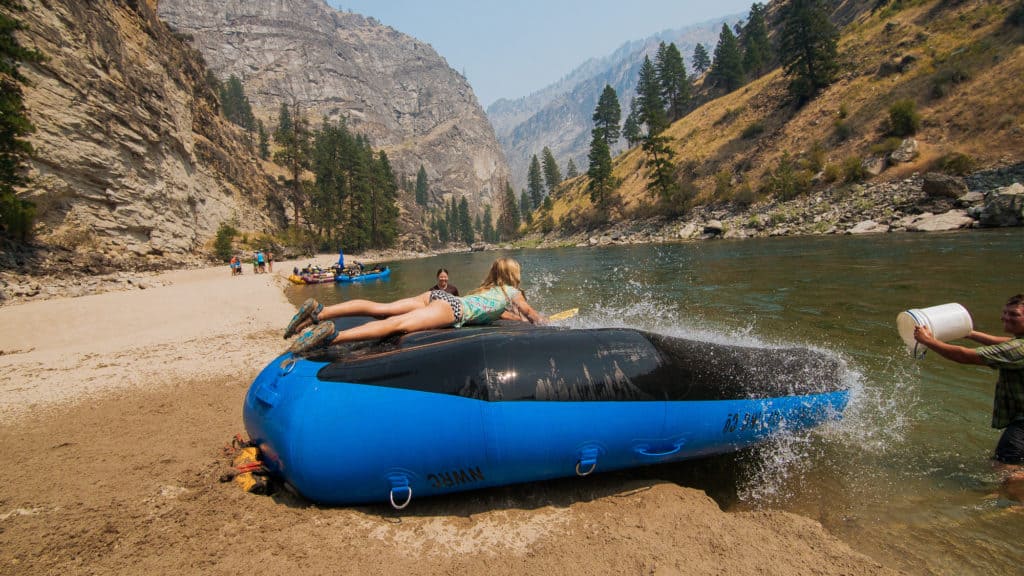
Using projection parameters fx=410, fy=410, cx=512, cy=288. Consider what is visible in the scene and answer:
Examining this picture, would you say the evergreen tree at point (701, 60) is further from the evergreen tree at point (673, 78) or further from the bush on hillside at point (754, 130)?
the bush on hillside at point (754, 130)

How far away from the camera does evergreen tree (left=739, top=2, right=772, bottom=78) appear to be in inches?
2402

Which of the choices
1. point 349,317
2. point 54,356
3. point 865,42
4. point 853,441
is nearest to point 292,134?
point 54,356

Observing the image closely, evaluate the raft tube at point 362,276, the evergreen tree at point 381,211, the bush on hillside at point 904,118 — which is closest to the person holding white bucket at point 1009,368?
the raft tube at point 362,276

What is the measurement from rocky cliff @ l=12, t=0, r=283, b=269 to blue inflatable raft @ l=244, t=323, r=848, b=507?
24.1m

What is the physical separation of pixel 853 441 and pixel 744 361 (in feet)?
4.63

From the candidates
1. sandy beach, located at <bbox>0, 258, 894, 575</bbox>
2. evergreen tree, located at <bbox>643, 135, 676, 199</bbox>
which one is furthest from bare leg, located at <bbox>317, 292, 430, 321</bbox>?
evergreen tree, located at <bbox>643, 135, 676, 199</bbox>

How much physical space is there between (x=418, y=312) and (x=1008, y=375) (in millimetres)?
5181

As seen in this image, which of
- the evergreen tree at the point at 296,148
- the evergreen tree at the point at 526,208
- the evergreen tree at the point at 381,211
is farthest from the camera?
the evergreen tree at the point at 526,208

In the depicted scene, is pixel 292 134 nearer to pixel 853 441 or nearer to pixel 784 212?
pixel 784 212

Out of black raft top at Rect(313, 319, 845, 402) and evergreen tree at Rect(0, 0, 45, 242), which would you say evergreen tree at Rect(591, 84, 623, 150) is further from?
black raft top at Rect(313, 319, 845, 402)

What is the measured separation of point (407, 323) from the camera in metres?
4.15

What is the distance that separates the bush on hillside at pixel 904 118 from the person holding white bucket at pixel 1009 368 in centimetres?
3492

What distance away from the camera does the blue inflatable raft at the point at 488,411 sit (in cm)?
300

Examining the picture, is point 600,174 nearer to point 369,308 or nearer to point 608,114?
point 608,114
